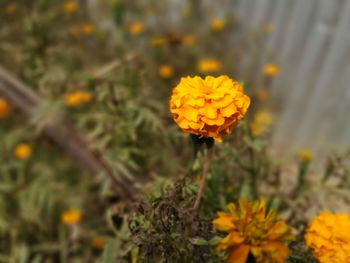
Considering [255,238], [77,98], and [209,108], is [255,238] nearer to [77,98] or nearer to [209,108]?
[209,108]

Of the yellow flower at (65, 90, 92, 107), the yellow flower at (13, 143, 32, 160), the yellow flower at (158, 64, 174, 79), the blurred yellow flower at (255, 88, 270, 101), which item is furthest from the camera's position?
the blurred yellow flower at (255, 88, 270, 101)

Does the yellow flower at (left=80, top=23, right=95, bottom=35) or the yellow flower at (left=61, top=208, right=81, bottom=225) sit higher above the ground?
the yellow flower at (left=80, top=23, right=95, bottom=35)

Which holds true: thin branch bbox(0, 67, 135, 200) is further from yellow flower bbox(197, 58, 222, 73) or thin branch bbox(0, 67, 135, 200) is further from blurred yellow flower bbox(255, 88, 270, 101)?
blurred yellow flower bbox(255, 88, 270, 101)

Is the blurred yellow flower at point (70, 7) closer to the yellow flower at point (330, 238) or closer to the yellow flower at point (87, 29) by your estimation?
the yellow flower at point (87, 29)

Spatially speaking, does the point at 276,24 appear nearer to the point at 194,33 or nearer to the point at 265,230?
the point at 194,33

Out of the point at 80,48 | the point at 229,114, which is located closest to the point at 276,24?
the point at 80,48

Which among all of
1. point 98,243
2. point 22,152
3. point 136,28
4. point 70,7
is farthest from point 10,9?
point 98,243

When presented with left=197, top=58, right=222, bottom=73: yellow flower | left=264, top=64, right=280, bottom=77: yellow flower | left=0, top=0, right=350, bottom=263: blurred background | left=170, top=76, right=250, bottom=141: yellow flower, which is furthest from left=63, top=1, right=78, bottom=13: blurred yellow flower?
left=170, top=76, right=250, bottom=141: yellow flower
